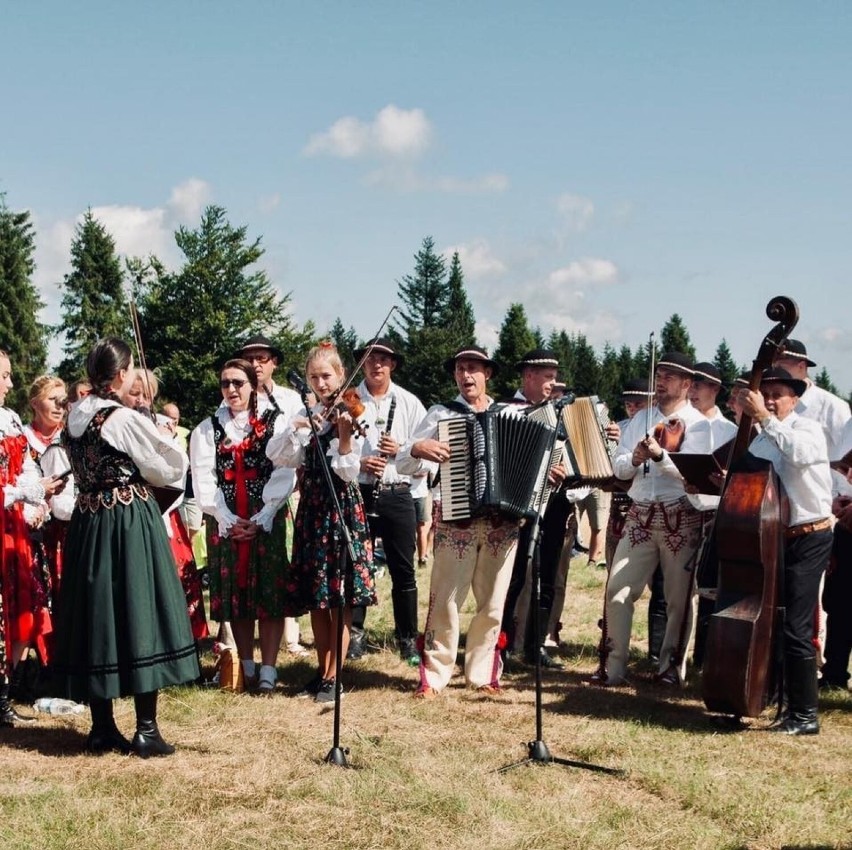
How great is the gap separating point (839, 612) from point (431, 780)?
11.9ft

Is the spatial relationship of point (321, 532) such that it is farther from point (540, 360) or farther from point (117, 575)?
point (540, 360)

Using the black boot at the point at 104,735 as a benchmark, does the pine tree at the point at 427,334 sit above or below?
above

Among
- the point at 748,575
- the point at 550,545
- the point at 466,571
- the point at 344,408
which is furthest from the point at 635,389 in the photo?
the point at 344,408

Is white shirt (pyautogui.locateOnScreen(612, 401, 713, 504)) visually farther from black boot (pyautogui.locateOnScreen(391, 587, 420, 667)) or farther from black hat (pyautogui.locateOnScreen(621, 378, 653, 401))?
black hat (pyautogui.locateOnScreen(621, 378, 653, 401))

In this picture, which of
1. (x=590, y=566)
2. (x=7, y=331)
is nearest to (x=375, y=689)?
(x=590, y=566)

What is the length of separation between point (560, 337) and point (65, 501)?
5988 centimetres

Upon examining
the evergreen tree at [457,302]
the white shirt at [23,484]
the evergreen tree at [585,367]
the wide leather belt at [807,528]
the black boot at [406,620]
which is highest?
the evergreen tree at [457,302]

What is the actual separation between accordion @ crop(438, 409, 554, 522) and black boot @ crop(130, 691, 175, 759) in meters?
2.08

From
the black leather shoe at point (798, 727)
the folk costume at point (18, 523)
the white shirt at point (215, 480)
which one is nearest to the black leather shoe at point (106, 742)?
the folk costume at point (18, 523)

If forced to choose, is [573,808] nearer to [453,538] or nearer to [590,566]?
[453,538]

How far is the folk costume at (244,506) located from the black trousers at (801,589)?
2999 mm

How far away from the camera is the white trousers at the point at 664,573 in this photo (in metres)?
6.28

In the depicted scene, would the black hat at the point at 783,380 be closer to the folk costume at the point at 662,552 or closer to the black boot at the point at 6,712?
the folk costume at the point at 662,552

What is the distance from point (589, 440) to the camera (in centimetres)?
630
